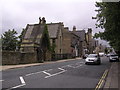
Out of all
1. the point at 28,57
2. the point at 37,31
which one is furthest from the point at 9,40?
the point at 28,57

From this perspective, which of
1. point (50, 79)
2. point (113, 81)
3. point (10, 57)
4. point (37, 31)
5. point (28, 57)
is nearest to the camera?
point (113, 81)

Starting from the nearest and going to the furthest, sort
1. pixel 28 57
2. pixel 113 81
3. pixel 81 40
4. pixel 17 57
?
pixel 113 81, pixel 17 57, pixel 28 57, pixel 81 40

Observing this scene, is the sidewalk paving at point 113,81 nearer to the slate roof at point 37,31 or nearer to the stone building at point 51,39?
the stone building at point 51,39

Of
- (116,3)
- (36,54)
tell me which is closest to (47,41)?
(36,54)

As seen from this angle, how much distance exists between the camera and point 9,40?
69.2m

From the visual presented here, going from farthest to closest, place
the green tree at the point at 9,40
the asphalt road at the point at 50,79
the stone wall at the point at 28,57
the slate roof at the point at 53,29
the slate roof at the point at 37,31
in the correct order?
the green tree at the point at 9,40
the slate roof at the point at 53,29
the slate roof at the point at 37,31
the stone wall at the point at 28,57
the asphalt road at the point at 50,79

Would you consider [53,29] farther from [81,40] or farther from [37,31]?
[81,40]

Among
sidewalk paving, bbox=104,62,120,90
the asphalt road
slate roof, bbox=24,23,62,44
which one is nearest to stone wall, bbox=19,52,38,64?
slate roof, bbox=24,23,62,44

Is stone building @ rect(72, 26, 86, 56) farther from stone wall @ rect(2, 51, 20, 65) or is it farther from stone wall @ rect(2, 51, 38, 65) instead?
stone wall @ rect(2, 51, 20, 65)

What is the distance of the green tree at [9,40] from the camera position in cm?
6804

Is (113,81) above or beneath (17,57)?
beneath

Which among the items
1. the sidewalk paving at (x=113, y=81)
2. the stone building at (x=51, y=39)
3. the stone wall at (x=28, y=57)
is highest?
the stone building at (x=51, y=39)

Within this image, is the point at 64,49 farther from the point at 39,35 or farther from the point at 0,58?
the point at 0,58

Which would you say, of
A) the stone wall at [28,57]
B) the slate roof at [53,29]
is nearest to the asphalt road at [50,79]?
the stone wall at [28,57]
